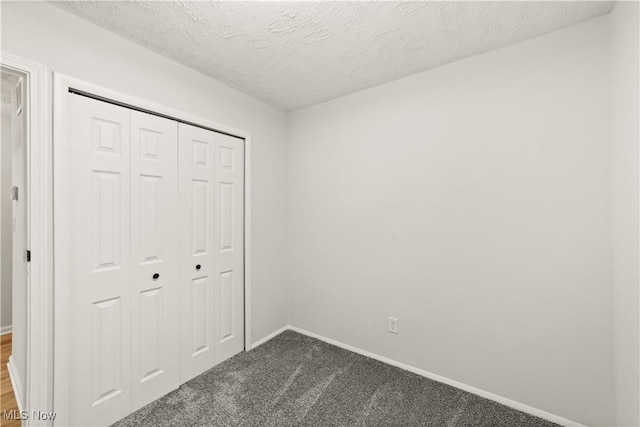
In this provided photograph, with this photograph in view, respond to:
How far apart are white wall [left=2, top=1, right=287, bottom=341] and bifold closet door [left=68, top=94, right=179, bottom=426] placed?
8.0 inches

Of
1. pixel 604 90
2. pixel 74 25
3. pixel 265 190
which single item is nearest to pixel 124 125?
pixel 74 25

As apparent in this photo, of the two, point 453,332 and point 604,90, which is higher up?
point 604,90

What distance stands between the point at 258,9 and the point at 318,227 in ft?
6.12

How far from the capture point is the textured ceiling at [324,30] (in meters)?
1.49

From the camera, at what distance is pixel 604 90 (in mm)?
1553

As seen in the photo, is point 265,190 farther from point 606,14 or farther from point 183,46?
point 606,14

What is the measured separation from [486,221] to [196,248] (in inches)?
87.0

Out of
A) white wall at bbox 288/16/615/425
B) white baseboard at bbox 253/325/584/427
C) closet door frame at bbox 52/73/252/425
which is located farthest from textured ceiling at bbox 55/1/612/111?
white baseboard at bbox 253/325/584/427

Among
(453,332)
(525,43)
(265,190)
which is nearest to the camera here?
(525,43)

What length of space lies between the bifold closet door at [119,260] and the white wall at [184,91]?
204 millimetres

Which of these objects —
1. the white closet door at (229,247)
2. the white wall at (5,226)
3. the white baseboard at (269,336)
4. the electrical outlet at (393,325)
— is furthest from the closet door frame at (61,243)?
the white wall at (5,226)

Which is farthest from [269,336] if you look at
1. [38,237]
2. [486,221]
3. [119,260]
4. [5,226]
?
[5,226]

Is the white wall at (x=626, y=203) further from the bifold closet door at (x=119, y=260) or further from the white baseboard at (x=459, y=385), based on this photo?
the bifold closet door at (x=119, y=260)

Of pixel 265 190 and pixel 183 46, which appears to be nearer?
pixel 183 46
